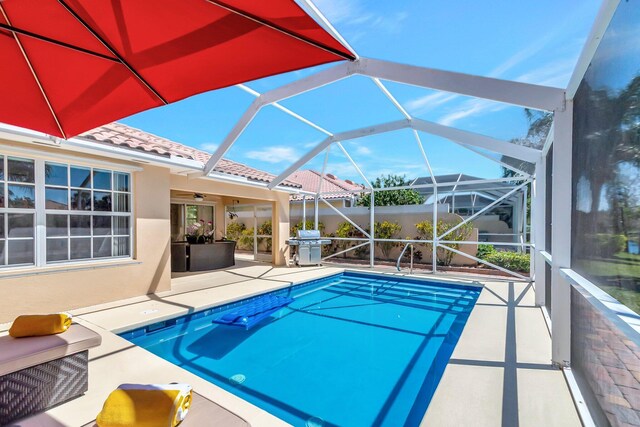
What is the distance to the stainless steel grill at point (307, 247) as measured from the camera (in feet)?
39.5

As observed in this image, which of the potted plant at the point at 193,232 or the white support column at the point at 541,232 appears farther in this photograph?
the potted plant at the point at 193,232

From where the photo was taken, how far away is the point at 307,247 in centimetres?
1220

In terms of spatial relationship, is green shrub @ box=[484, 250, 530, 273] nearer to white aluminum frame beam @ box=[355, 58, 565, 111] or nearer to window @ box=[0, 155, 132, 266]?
white aluminum frame beam @ box=[355, 58, 565, 111]

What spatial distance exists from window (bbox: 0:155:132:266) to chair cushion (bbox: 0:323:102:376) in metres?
3.47

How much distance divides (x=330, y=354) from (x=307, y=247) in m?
7.30

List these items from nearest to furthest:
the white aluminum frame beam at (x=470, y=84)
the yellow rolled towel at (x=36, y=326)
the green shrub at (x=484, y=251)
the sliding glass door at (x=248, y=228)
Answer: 1. the yellow rolled towel at (x=36, y=326)
2. the white aluminum frame beam at (x=470, y=84)
3. the green shrub at (x=484, y=251)
4. the sliding glass door at (x=248, y=228)

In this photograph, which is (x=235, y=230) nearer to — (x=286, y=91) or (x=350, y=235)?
(x=350, y=235)

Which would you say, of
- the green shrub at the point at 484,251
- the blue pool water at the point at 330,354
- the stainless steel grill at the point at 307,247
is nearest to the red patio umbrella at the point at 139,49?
the blue pool water at the point at 330,354

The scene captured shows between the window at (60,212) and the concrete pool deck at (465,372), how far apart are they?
50.9 inches

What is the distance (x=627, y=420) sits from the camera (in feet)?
6.61

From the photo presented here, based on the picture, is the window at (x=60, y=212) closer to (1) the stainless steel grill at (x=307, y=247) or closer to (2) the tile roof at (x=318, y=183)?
(1) the stainless steel grill at (x=307, y=247)

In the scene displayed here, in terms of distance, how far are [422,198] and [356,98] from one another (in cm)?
1346

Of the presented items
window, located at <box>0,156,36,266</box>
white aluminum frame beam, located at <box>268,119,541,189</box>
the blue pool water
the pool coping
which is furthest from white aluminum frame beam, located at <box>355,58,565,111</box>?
A: window, located at <box>0,156,36,266</box>

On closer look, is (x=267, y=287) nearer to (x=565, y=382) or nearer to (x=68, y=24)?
(x=565, y=382)
